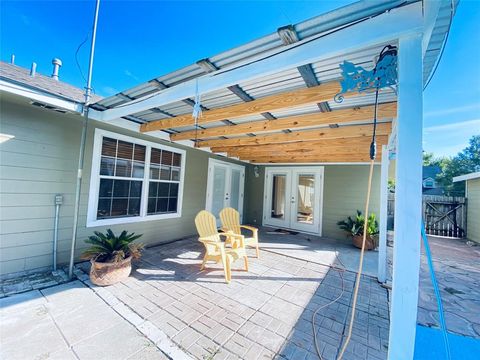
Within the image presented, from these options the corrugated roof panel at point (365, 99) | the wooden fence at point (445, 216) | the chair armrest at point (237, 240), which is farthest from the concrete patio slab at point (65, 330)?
the wooden fence at point (445, 216)

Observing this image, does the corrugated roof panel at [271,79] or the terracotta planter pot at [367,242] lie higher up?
the corrugated roof panel at [271,79]

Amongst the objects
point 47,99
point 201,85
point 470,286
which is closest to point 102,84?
point 47,99

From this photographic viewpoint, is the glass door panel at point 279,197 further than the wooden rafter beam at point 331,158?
Yes

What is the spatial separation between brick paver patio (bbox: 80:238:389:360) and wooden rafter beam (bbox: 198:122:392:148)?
233 cm

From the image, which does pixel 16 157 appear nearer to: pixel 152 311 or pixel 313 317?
pixel 152 311

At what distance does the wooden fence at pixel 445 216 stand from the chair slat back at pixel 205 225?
273 inches

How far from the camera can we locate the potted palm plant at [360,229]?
5059mm

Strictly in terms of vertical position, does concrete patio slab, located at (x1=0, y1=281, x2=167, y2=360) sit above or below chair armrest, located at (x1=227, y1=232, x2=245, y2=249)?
below

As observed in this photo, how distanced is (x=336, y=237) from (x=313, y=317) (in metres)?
4.45

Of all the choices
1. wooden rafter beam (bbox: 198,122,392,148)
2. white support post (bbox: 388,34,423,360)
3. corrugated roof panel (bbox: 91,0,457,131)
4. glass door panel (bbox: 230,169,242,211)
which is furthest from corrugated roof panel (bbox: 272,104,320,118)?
glass door panel (bbox: 230,169,242,211)

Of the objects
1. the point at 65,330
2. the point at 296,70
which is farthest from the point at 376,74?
the point at 65,330

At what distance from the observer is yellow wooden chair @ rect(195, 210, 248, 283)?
9.79 feet

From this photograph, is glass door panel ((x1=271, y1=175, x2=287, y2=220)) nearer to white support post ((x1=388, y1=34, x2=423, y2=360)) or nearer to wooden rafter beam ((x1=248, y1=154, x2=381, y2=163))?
wooden rafter beam ((x1=248, y1=154, x2=381, y2=163))

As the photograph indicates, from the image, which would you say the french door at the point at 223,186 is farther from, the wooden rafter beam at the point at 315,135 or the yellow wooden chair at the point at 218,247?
the yellow wooden chair at the point at 218,247
